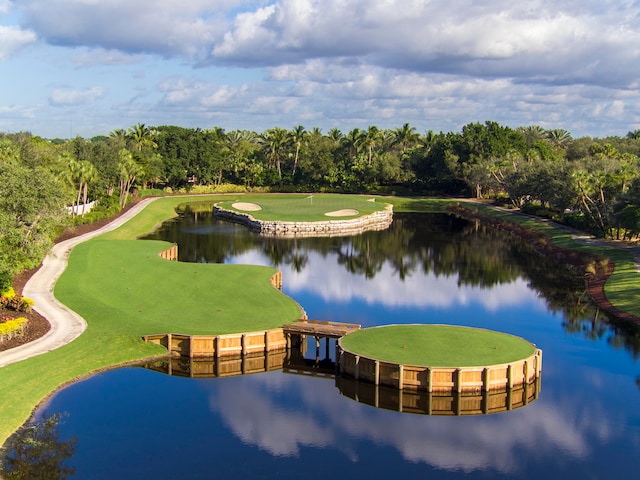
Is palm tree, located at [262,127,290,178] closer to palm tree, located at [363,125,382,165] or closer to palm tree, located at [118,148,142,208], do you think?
palm tree, located at [363,125,382,165]

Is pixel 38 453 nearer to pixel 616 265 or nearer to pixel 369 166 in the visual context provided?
pixel 616 265

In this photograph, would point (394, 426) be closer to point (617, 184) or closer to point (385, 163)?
point (617, 184)

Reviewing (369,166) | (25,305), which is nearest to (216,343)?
(25,305)

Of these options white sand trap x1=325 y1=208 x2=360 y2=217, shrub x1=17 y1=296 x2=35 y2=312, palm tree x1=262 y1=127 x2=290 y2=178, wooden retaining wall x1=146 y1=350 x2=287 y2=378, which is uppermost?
palm tree x1=262 y1=127 x2=290 y2=178

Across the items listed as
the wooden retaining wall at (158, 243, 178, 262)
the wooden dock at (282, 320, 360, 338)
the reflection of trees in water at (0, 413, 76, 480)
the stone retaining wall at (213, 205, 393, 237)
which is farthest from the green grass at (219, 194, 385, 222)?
the reflection of trees in water at (0, 413, 76, 480)

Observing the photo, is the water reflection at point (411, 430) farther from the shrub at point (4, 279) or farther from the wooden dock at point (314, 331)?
the shrub at point (4, 279)

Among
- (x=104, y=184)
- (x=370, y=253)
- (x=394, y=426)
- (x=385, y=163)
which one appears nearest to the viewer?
(x=394, y=426)

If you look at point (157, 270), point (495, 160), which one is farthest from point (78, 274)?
A: point (495, 160)
